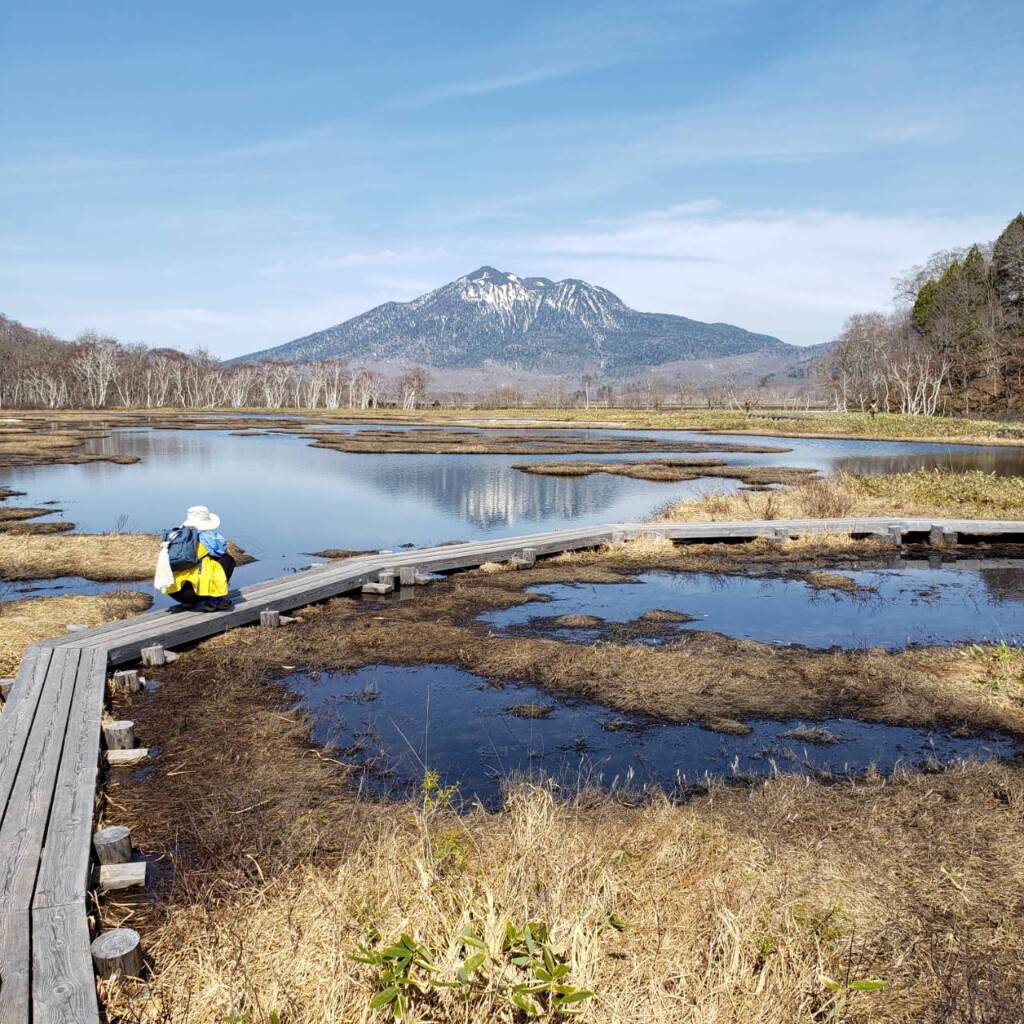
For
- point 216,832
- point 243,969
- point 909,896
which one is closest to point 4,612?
point 216,832

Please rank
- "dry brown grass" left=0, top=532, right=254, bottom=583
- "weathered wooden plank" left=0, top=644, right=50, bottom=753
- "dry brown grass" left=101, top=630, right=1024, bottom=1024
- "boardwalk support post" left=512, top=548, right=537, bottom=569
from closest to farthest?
"dry brown grass" left=101, top=630, right=1024, bottom=1024
"weathered wooden plank" left=0, top=644, right=50, bottom=753
"dry brown grass" left=0, top=532, right=254, bottom=583
"boardwalk support post" left=512, top=548, right=537, bottom=569

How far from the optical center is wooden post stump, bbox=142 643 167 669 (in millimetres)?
10422

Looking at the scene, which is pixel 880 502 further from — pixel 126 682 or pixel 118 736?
pixel 118 736

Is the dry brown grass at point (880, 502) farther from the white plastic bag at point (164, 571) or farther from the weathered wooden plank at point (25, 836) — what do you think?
the weathered wooden plank at point (25, 836)

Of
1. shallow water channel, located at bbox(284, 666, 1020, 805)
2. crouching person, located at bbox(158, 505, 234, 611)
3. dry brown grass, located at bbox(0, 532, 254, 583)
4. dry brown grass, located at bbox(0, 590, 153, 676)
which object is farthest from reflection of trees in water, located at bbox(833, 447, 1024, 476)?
dry brown grass, located at bbox(0, 590, 153, 676)

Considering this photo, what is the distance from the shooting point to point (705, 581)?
16.7 m

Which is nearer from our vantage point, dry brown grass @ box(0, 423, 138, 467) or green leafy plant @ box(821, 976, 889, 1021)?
green leafy plant @ box(821, 976, 889, 1021)


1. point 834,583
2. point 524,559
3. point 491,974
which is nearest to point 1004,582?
point 834,583

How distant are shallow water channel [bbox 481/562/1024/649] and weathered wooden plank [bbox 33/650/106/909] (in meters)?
6.08

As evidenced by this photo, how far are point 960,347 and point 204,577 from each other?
8627 cm

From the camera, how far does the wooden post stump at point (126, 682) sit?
976cm

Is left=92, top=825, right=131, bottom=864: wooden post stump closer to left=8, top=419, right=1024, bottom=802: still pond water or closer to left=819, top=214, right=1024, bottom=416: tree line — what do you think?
left=8, top=419, right=1024, bottom=802: still pond water

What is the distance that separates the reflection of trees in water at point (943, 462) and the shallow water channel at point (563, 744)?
101 ft

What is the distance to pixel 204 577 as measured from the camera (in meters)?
11.9
